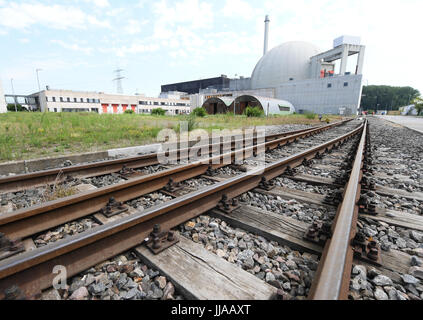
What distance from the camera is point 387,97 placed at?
111062 millimetres

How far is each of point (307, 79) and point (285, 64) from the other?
39.9 feet

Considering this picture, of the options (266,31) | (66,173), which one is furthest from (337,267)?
(266,31)

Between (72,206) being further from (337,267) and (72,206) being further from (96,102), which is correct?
(96,102)

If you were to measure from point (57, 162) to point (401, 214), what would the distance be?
5403mm

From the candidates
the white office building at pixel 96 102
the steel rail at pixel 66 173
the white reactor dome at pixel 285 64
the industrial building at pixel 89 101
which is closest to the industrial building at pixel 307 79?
the white reactor dome at pixel 285 64

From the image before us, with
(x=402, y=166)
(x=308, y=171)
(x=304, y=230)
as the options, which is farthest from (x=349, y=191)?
(x=402, y=166)

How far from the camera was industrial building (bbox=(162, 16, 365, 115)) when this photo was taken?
5003 centimetres

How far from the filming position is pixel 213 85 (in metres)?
95.5

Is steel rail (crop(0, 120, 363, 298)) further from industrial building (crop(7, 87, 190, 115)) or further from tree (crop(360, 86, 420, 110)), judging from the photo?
tree (crop(360, 86, 420, 110))

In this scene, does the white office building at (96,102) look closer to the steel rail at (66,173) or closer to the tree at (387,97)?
the steel rail at (66,173)

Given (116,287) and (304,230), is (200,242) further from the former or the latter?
(304,230)

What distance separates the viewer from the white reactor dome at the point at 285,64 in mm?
64938

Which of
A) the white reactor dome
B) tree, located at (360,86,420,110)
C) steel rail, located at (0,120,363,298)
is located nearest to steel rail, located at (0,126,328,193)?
steel rail, located at (0,120,363,298)

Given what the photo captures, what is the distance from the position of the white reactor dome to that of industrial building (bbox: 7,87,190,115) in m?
28.8
